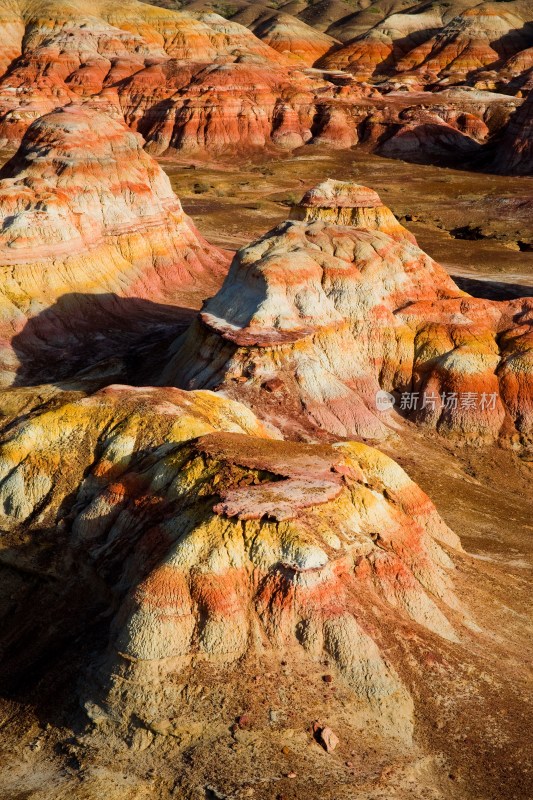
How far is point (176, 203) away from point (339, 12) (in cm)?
13759

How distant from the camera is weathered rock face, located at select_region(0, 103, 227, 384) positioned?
111 ft

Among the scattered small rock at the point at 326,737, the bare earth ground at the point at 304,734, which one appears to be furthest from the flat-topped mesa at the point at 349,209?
the scattered small rock at the point at 326,737

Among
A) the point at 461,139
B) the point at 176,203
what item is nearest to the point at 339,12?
the point at 461,139

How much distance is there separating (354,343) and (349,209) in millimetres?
11132

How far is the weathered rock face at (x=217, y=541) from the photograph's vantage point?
1317cm

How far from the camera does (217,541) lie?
1360 cm

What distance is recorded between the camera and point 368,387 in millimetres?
27047

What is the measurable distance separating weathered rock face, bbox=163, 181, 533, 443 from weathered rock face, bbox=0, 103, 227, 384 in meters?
7.40

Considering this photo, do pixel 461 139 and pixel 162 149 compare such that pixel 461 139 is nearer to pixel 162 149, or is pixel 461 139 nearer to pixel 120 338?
pixel 162 149

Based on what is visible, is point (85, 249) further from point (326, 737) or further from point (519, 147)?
point (519, 147)

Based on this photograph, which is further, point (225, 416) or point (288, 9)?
point (288, 9)

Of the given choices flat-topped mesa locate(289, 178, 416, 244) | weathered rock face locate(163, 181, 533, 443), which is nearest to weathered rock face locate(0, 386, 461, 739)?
weathered rock face locate(163, 181, 533, 443)

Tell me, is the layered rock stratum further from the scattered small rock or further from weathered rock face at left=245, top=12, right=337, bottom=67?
the scattered small rock

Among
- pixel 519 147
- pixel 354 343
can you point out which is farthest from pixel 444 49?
pixel 354 343
